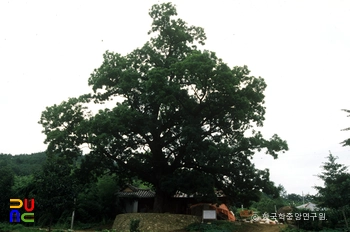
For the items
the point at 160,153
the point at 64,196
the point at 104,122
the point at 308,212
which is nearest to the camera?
the point at 64,196

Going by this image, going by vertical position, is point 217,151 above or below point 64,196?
above

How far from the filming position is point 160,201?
2573cm

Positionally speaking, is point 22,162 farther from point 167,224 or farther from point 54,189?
point 54,189

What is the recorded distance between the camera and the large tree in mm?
22578

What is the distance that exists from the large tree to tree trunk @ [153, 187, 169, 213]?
0.07m

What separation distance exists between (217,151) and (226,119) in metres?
3.58

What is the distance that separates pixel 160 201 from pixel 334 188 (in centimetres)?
1307

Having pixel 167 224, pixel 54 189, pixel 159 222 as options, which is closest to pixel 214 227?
pixel 167 224

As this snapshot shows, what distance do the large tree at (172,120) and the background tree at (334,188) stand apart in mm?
5203

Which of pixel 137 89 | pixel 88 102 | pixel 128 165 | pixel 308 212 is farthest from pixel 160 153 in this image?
pixel 308 212

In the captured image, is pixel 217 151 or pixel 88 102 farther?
pixel 88 102

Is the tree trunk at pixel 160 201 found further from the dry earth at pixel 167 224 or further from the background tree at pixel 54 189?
the background tree at pixel 54 189

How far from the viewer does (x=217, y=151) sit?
21.6 metres

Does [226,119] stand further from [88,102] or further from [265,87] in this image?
[88,102]
